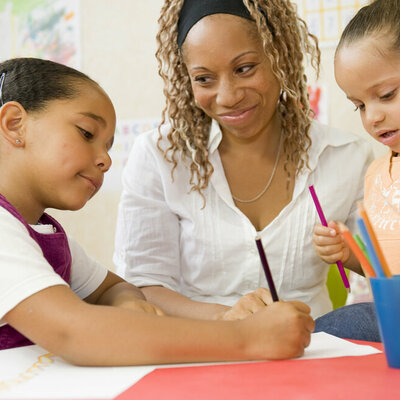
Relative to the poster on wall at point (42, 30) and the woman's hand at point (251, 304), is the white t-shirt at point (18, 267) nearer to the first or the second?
the woman's hand at point (251, 304)

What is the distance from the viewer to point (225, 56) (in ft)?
3.86

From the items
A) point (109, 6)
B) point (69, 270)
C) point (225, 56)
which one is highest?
point (109, 6)

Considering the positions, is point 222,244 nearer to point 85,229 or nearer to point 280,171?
point 280,171

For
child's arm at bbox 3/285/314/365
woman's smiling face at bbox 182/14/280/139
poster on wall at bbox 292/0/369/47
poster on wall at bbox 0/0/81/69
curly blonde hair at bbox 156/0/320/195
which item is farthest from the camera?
poster on wall at bbox 0/0/81/69

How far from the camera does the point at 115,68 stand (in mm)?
2383

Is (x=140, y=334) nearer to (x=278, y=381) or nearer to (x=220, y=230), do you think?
(x=278, y=381)

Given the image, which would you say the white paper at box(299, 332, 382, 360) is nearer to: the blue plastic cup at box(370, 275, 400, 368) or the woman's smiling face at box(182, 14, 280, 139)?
the blue plastic cup at box(370, 275, 400, 368)

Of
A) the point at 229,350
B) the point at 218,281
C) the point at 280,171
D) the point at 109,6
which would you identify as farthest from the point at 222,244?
the point at 109,6

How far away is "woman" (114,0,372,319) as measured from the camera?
1.27m

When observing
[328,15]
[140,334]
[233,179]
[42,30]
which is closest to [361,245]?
[140,334]

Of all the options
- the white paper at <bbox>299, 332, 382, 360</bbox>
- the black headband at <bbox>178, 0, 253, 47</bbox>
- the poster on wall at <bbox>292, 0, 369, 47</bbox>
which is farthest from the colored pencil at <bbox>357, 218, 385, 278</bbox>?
the poster on wall at <bbox>292, 0, 369, 47</bbox>

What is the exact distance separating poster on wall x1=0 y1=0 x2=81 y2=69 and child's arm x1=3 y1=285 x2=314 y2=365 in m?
1.93

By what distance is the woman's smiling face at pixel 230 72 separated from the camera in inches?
46.6

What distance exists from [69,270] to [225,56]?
1.75 feet
